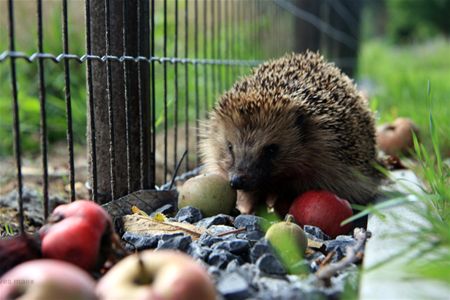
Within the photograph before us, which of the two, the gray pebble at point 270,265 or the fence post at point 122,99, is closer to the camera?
the gray pebble at point 270,265

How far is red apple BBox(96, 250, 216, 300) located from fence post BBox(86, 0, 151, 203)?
154 centimetres

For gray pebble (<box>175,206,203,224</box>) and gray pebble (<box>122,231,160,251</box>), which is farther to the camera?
gray pebble (<box>175,206,203,224</box>)

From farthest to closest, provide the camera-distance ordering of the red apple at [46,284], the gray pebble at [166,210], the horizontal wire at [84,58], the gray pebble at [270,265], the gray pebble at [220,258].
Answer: the gray pebble at [166,210], the gray pebble at [220,258], the gray pebble at [270,265], the horizontal wire at [84,58], the red apple at [46,284]

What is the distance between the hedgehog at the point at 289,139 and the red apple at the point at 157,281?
6.63 ft

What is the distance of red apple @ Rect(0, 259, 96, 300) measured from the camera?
1.80 metres

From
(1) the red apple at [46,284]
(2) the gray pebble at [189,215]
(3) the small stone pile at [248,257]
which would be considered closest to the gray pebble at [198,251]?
(3) the small stone pile at [248,257]

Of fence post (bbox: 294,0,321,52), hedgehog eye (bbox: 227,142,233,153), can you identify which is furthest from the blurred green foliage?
hedgehog eye (bbox: 227,142,233,153)

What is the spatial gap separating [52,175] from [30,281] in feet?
11.1

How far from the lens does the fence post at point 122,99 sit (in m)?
3.59

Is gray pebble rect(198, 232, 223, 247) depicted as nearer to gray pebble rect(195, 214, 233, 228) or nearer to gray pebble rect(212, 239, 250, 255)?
gray pebble rect(212, 239, 250, 255)

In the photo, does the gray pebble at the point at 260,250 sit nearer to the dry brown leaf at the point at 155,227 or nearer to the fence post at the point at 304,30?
the dry brown leaf at the point at 155,227

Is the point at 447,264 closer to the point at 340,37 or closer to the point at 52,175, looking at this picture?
the point at 52,175

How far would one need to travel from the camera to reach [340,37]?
12.0 m

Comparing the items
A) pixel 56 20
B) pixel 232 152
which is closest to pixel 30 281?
pixel 232 152
